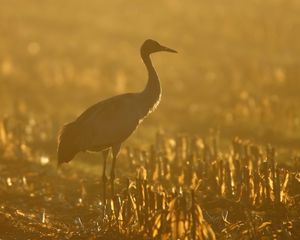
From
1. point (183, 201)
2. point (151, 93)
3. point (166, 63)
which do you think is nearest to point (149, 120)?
point (166, 63)

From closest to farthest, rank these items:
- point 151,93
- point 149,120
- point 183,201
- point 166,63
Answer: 1. point 183,201
2. point 151,93
3. point 149,120
4. point 166,63

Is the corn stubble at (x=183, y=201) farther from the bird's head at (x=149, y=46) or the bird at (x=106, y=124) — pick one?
the bird's head at (x=149, y=46)

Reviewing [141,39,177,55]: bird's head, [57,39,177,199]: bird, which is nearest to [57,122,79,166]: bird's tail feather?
[57,39,177,199]: bird

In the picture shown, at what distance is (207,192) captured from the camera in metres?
15.0

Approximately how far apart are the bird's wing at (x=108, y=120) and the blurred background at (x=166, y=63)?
3.84 metres

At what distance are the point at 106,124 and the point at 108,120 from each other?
9cm

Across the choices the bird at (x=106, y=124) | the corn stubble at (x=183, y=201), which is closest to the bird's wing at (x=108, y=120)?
the bird at (x=106, y=124)

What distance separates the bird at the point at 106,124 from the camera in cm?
1507

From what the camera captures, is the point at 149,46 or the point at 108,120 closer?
the point at 108,120

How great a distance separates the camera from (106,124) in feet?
50.4

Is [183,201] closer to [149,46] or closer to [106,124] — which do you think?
[106,124]

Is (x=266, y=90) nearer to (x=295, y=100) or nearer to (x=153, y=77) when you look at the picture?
(x=295, y=100)

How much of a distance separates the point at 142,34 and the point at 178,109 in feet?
42.7

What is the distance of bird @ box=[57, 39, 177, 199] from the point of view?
Result: 15.1m
